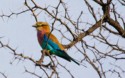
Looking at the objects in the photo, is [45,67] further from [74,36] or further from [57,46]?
[57,46]

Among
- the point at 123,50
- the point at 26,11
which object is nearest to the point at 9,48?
the point at 26,11

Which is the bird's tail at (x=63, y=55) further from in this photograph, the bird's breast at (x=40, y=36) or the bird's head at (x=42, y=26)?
the bird's head at (x=42, y=26)

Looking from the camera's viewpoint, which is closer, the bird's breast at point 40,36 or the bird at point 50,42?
the bird at point 50,42

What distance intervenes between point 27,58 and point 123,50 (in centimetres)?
169

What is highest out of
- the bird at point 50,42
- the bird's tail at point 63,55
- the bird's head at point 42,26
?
the bird's head at point 42,26

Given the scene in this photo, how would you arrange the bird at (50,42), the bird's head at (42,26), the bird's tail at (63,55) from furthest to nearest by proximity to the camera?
the bird's head at (42,26) → the bird at (50,42) → the bird's tail at (63,55)

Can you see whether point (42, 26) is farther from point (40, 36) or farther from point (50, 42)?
point (50, 42)

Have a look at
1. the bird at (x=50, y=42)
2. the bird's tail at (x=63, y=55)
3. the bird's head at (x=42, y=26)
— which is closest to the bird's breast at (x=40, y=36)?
the bird at (x=50, y=42)

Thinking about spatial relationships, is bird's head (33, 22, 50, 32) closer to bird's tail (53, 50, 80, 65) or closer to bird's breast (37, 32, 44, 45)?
bird's breast (37, 32, 44, 45)

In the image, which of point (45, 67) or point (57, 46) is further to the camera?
point (57, 46)

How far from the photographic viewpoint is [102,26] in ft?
19.9

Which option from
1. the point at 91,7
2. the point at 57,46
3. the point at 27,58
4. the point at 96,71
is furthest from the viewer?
the point at 57,46

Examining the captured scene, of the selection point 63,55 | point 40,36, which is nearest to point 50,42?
point 40,36

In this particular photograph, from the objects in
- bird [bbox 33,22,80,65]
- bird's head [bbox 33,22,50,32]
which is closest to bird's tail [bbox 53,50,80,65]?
A: bird [bbox 33,22,80,65]
